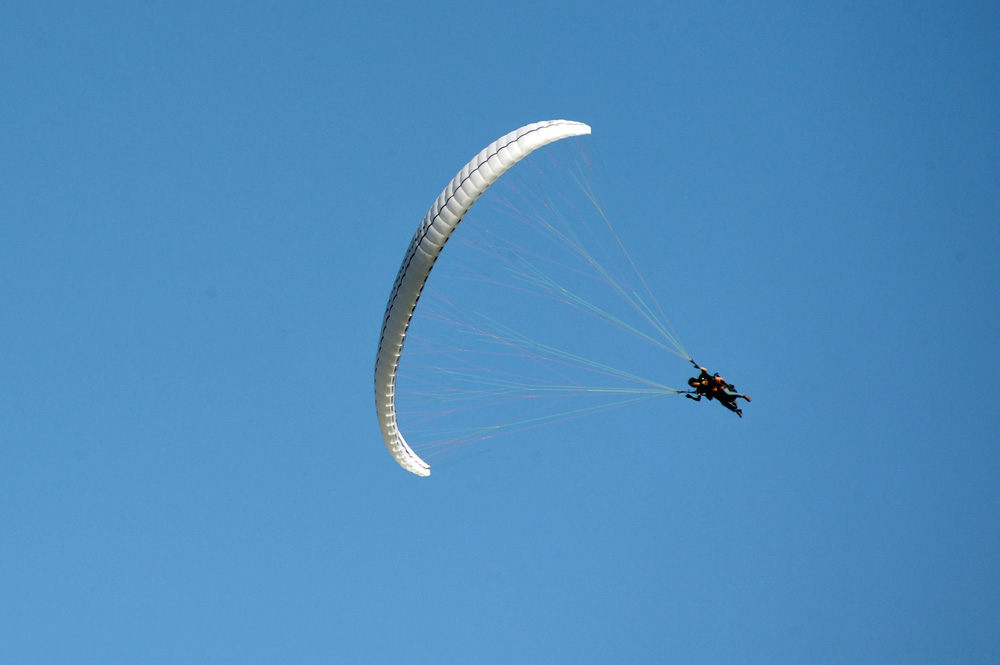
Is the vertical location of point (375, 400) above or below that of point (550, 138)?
below

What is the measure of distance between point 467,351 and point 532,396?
2.42 meters

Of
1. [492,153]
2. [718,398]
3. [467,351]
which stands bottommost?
[467,351]

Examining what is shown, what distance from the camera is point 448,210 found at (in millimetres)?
24672

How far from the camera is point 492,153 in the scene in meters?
24.7

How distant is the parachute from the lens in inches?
970

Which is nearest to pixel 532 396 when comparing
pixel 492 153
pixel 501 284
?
pixel 501 284

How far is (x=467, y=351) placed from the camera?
24453 millimetres

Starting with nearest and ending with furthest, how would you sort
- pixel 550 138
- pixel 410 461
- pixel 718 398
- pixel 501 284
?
pixel 501 284, pixel 550 138, pixel 718 398, pixel 410 461

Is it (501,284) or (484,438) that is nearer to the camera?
(501,284)

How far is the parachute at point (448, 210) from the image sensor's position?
24641 mm

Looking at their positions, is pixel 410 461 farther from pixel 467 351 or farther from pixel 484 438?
pixel 467 351

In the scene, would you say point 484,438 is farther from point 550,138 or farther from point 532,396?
point 550,138

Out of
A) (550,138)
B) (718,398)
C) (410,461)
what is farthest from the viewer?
(410,461)

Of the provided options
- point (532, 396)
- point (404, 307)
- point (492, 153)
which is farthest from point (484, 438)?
point (492, 153)
